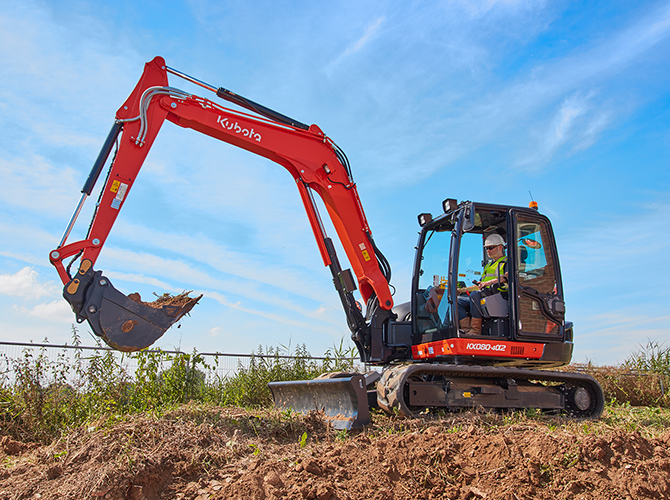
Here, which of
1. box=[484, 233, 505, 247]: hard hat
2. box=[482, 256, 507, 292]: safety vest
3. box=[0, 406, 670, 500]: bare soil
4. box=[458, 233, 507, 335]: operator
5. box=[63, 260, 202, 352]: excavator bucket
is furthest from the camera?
box=[484, 233, 505, 247]: hard hat

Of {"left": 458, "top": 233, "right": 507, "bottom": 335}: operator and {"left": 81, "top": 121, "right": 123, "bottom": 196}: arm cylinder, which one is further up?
{"left": 81, "top": 121, "right": 123, "bottom": 196}: arm cylinder

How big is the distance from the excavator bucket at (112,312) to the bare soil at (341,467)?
1207 mm

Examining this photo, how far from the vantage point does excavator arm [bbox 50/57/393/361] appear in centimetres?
589

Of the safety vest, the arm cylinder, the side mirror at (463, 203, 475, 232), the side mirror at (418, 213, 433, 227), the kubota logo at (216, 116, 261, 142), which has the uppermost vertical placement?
the kubota logo at (216, 116, 261, 142)

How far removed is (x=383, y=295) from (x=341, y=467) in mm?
3842

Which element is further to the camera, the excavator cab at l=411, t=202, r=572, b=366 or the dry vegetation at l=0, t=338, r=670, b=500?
the excavator cab at l=411, t=202, r=572, b=366

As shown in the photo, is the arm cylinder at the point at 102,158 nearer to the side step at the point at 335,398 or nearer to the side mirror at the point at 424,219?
the side step at the point at 335,398

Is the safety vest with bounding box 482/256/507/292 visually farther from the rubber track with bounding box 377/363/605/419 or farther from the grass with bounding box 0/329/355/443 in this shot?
the grass with bounding box 0/329/355/443

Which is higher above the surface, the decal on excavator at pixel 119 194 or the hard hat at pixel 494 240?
the decal on excavator at pixel 119 194

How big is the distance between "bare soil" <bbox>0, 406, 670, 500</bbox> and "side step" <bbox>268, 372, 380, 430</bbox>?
0.90 m

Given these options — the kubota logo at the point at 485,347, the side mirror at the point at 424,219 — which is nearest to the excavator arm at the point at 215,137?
the side mirror at the point at 424,219

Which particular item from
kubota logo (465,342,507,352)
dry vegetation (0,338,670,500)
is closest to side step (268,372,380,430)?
dry vegetation (0,338,670,500)

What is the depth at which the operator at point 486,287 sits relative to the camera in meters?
6.92

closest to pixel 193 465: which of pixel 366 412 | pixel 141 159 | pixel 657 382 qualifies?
pixel 366 412
